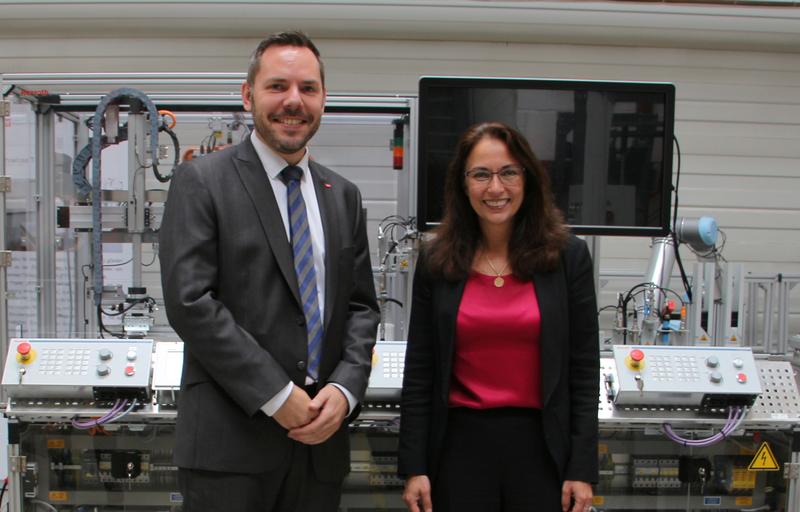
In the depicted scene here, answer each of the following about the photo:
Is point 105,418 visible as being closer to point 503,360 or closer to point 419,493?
point 419,493

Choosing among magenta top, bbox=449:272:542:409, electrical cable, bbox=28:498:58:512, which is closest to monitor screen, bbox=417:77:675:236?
magenta top, bbox=449:272:542:409

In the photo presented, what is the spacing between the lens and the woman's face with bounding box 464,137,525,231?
4.45ft

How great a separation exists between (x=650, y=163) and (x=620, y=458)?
102 cm

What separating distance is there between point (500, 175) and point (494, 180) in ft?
0.06

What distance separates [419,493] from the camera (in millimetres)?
1377

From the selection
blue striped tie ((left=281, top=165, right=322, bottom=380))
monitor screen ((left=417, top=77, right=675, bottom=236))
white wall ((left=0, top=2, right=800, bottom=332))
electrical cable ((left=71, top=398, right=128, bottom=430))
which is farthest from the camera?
white wall ((left=0, top=2, right=800, bottom=332))

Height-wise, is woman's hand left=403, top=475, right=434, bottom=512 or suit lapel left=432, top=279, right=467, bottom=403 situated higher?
suit lapel left=432, top=279, right=467, bottom=403

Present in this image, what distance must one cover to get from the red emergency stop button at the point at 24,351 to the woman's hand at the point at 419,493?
4.11ft

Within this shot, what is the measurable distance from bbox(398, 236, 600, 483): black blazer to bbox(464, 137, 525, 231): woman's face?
0.17m

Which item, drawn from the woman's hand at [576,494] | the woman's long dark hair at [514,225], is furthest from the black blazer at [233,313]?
the woman's hand at [576,494]

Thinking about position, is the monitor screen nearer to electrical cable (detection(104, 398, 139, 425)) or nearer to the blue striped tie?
the blue striped tie

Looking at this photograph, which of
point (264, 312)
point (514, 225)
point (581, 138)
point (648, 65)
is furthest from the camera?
point (648, 65)

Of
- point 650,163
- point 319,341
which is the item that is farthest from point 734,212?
point 319,341

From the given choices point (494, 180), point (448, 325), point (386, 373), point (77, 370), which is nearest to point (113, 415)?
point (77, 370)
